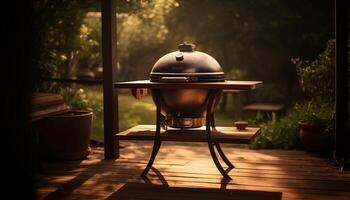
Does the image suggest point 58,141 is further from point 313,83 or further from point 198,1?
point 198,1

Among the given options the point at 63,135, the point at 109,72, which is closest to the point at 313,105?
the point at 109,72

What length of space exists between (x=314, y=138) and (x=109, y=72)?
2.64 metres

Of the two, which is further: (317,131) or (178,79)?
(317,131)

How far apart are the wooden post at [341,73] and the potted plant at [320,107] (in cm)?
43

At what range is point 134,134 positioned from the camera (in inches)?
189

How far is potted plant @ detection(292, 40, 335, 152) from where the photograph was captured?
5625 mm

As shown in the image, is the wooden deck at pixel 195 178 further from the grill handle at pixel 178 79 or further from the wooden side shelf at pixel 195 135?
the grill handle at pixel 178 79

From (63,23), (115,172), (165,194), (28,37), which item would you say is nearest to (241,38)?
(63,23)

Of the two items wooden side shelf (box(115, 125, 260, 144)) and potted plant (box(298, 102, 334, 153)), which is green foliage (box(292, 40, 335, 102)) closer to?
potted plant (box(298, 102, 334, 153))

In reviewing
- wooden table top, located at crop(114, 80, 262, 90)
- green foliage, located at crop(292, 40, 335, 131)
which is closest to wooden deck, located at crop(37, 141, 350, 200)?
green foliage, located at crop(292, 40, 335, 131)

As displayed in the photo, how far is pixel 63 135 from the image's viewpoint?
18.1 feet

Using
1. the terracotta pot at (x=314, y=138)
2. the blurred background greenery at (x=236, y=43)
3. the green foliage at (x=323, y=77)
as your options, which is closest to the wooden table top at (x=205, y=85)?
the terracotta pot at (x=314, y=138)

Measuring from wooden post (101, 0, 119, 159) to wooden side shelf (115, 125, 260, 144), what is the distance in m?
0.74

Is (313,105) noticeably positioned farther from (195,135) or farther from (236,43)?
(236,43)
